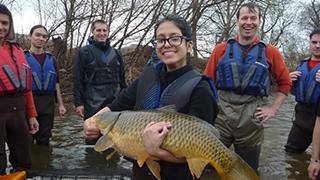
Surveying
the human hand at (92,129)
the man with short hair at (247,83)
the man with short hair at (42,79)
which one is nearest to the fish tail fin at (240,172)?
the human hand at (92,129)

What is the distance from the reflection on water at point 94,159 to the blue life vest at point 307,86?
1144mm

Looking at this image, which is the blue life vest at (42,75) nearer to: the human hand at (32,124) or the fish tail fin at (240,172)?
the human hand at (32,124)

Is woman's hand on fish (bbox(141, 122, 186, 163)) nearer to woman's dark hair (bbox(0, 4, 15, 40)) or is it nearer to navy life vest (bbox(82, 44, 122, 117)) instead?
woman's dark hair (bbox(0, 4, 15, 40))

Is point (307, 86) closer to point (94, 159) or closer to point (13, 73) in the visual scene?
point (94, 159)

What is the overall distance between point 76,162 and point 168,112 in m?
4.52

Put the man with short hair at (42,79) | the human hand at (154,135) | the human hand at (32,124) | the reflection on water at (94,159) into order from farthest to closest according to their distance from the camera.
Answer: the man with short hair at (42,79)
the reflection on water at (94,159)
the human hand at (32,124)
the human hand at (154,135)

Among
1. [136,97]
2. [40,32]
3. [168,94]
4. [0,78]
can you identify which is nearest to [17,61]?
[0,78]

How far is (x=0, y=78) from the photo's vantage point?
4496 millimetres

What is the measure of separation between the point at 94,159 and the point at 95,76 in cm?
133

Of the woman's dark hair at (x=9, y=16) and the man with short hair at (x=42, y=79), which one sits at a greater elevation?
the woman's dark hair at (x=9, y=16)

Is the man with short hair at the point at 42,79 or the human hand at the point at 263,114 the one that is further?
the man with short hair at the point at 42,79

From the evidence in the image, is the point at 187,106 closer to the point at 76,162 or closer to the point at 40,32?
the point at 76,162

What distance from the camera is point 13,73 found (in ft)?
15.3

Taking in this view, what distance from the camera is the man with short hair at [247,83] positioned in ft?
16.1
